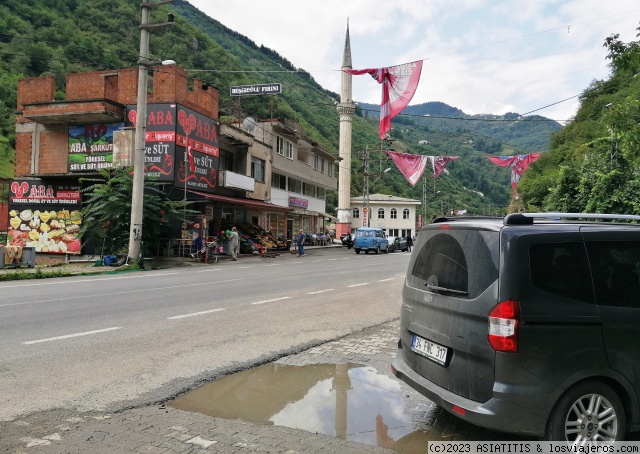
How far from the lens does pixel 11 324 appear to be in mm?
8047

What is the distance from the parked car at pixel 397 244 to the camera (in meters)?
45.2

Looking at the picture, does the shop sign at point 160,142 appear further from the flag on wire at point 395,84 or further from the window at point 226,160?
the flag on wire at point 395,84

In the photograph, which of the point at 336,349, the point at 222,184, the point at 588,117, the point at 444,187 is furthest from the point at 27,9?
the point at 444,187

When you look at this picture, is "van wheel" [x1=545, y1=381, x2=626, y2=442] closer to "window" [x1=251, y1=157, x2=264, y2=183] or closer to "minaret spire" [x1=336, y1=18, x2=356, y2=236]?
"window" [x1=251, y1=157, x2=264, y2=183]

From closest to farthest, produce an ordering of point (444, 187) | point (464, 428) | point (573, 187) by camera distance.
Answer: point (464, 428) < point (573, 187) < point (444, 187)

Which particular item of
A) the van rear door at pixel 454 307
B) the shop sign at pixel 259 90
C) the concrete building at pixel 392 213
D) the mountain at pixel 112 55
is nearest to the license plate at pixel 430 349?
the van rear door at pixel 454 307

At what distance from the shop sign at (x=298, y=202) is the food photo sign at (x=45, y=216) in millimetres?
20972

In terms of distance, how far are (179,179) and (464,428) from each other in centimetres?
2371

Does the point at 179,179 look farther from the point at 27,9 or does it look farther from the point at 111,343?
the point at 27,9

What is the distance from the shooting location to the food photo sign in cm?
2766

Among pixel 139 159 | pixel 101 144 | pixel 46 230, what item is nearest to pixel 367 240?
pixel 101 144

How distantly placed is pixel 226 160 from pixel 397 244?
19962mm

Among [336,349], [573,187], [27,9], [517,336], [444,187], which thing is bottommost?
[336,349]

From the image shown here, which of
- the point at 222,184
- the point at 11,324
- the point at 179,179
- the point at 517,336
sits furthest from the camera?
the point at 222,184
